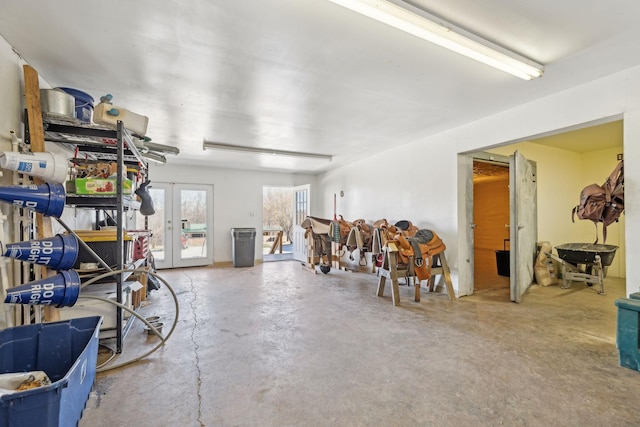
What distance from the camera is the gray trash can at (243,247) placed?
22.7 feet

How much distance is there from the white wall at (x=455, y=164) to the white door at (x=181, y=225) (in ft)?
11.0

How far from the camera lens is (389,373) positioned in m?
2.18

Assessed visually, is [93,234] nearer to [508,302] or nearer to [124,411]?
[124,411]

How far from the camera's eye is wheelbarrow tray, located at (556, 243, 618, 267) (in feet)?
14.4

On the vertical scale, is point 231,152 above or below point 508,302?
above

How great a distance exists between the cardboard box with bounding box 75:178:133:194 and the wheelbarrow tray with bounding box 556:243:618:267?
20.6ft

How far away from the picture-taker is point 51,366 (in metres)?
1.81

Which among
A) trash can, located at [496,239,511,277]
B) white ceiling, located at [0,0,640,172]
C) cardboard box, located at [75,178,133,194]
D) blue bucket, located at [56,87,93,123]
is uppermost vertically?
white ceiling, located at [0,0,640,172]

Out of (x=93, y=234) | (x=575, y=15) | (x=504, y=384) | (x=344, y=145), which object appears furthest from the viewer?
(x=344, y=145)

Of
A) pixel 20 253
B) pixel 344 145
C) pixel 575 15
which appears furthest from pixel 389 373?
pixel 344 145

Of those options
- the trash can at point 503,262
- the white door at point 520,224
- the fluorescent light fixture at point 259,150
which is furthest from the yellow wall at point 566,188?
the fluorescent light fixture at point 259,150

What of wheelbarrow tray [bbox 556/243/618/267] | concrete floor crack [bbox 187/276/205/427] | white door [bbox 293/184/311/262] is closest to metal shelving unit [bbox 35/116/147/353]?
concrete floor crack [bbox 187/276/205/427]

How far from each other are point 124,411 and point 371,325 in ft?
7.37

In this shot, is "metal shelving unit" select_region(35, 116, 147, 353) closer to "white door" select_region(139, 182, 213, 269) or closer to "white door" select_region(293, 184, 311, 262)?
"white door" select_region(139, 182, 213, 269)
